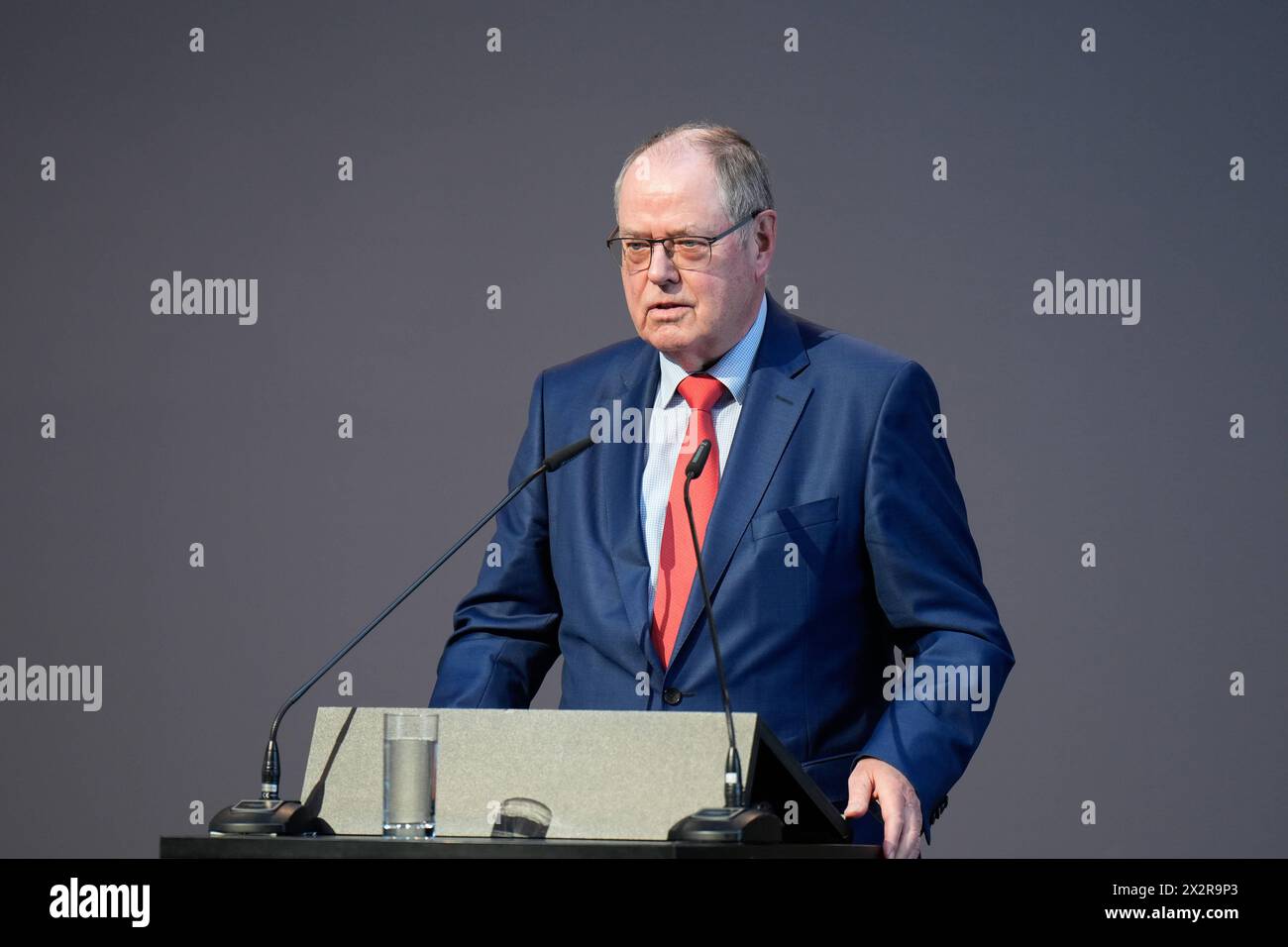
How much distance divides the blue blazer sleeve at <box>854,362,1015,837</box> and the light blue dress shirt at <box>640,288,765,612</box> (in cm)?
25

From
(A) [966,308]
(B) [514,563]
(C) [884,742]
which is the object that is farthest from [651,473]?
(A) [966,308]

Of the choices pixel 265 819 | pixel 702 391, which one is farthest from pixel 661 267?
pixel 265 819

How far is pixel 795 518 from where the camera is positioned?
2.49 metres

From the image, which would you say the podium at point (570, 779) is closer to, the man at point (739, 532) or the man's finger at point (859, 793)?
the man's finger at point (859, 793)

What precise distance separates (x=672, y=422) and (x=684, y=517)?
0.64 feet

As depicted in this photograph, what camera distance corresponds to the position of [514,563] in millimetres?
2680

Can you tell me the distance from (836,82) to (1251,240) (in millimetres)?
1104

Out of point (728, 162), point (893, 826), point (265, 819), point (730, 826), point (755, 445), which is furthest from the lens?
point (728, 162)

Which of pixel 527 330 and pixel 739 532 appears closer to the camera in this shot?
pixel 739 532

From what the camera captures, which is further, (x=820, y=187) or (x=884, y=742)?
(x=820, y=187)

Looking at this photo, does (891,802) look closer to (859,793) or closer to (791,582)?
(859,793)

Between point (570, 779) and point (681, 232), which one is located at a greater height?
point (681, 232)
